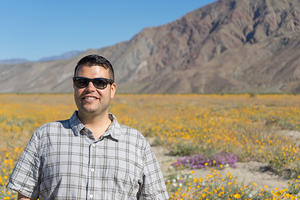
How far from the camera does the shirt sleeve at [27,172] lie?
1.79m

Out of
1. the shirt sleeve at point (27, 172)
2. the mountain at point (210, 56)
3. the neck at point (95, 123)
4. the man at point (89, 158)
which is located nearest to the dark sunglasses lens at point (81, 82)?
the man at point (89, 158)

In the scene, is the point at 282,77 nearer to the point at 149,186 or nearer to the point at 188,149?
the point at 188,149

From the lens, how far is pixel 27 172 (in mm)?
1808

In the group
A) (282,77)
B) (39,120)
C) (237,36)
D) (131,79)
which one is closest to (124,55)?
(131,79)

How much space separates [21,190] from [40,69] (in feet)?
442

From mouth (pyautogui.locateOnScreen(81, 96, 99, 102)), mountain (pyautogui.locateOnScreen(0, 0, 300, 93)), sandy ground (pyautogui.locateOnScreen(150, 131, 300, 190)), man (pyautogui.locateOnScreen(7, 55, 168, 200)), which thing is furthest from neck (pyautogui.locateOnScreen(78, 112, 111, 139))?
mountain (pyautogui.locateOnScreen(0, 0, 300, 93))

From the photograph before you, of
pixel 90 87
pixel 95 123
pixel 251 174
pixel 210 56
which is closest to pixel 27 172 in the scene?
pixel 95 123

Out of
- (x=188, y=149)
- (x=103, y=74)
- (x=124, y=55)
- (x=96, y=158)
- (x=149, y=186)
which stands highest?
(x=124, y=55)

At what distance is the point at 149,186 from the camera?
193cm

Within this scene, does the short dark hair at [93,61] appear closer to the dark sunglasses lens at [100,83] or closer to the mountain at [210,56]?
the dark sunglasses lens at [100,83]

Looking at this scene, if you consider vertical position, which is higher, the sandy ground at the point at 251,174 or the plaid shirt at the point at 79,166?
the plaid shirt at the point at 79,166

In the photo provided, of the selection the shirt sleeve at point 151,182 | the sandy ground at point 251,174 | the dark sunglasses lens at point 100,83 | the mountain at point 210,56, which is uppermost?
the mountain at point 210,56

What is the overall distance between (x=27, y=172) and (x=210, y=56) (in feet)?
295

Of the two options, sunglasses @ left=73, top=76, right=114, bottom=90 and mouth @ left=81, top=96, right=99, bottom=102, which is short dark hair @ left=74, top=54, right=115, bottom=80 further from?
mouth @ left=81, top=96, right=99, bottom=102
